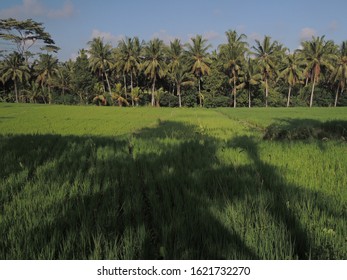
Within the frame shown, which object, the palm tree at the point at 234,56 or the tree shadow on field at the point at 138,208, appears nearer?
the tree shadow on field at the point at 138,208

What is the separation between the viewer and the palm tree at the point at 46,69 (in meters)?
47.8

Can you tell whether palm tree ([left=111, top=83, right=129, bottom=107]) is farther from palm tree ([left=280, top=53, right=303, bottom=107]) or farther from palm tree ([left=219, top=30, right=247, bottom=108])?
palm tree ([left=280, top=53, right=303, bottom=107])

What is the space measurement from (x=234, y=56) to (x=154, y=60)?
11.2 meters

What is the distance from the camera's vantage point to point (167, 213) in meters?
2.48

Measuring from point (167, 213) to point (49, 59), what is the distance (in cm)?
5086

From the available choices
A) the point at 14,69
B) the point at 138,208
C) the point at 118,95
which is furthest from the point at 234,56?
the point at 138,208

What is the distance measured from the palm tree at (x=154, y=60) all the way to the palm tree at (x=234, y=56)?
895cm

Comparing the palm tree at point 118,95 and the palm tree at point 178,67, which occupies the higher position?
the palm tree at point 178,67

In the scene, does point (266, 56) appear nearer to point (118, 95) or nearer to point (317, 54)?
point (317, 54)

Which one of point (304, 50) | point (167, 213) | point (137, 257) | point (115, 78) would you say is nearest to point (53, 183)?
point (167, 213)

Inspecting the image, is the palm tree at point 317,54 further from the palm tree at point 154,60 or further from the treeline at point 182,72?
the palm tree at point 154,60

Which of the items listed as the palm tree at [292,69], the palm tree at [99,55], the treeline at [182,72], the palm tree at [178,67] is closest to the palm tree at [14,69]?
the treeline at [182,72]

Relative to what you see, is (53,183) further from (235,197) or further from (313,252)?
(313,252)

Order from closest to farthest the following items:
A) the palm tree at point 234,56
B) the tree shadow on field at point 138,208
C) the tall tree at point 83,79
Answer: the tree shadow on field at point 138,208 → the palm tree at point 234,56 → the tall tree at point 83,79
